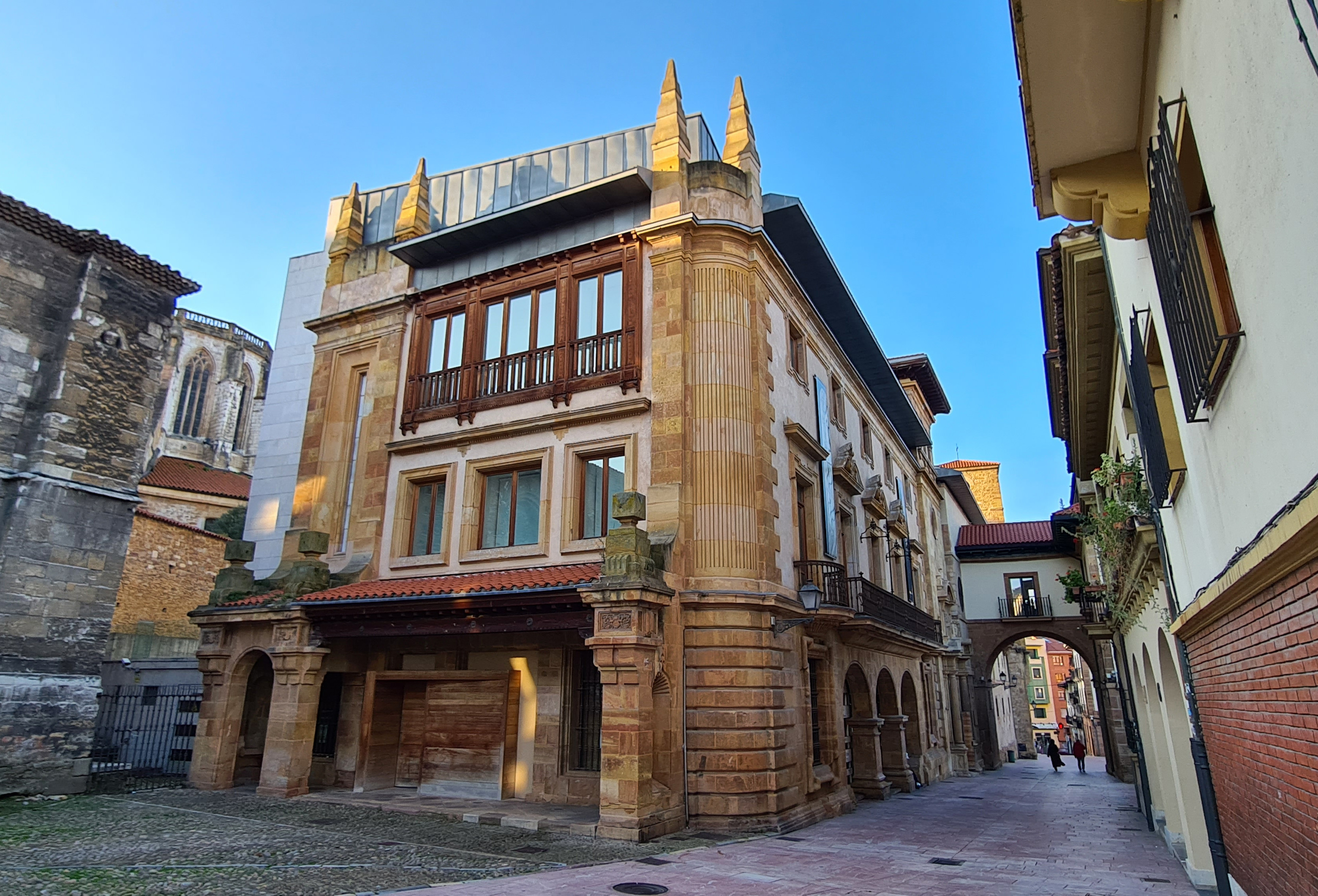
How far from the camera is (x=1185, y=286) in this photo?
453cm

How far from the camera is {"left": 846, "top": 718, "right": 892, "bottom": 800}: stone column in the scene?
1909 cm

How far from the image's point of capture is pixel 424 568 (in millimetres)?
15914

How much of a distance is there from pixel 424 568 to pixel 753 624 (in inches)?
279

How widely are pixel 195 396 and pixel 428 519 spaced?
162ft

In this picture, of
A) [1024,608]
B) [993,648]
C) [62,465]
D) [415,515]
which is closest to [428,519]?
[415,515]

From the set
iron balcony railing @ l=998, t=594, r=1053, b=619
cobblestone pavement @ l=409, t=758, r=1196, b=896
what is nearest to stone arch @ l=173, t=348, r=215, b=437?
iron balcony railing @ l=998, t=594, r=1053, b=619

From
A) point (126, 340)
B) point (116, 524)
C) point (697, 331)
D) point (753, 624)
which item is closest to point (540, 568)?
point (753, 624)

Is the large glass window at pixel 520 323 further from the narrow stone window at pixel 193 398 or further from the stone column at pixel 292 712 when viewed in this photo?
the narrow stone window at pixel 193 398

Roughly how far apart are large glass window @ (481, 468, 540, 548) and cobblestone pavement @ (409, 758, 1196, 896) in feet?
23.2

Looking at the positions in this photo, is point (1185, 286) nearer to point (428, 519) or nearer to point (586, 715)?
point (586, 715)

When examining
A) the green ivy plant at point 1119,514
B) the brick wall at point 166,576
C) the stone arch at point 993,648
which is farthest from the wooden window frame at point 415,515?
the stone arch at point 993,648

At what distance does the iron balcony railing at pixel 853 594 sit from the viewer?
15.9 metres

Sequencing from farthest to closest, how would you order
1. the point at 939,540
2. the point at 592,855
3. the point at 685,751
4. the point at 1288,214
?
the point at 939,540 → the point at 685,751 → the point at 592,855 → the point at 1288,214

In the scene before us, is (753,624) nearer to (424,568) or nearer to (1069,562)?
(424,568)
